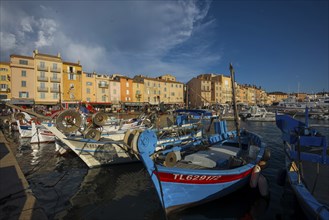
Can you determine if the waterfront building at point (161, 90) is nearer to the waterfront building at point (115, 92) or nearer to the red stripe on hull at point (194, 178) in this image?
the waterfront building at point (115, 92)

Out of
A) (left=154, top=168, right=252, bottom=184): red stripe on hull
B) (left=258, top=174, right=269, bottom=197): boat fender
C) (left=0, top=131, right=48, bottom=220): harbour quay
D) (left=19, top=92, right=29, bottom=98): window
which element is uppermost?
(left=19, top=92, right=29, bottom=98): window

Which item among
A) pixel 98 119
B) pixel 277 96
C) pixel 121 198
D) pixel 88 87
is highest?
pixel 277 96

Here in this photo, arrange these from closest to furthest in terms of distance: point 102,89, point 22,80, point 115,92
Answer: point 22,80
point 102,89
point 115,92

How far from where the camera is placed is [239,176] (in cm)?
764

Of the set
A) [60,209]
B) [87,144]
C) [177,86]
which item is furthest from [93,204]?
[177,86]

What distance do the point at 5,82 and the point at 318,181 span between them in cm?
6969

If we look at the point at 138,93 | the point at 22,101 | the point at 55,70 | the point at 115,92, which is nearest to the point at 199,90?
the point at 138,93

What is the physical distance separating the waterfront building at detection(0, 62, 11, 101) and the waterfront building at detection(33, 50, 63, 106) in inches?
395

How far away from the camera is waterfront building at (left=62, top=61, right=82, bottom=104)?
50.1 metres

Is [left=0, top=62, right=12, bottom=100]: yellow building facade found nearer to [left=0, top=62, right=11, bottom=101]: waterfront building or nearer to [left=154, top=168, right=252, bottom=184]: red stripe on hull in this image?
[left=0, top=62, right=11, bottom=101]: waterfront building

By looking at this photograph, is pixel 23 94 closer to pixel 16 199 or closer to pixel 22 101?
pixel 22 101

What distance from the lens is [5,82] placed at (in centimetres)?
5306

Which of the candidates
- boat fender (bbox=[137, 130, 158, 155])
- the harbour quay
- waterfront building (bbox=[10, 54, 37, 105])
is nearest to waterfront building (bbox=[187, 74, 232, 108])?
waterfront building (bbox=[10, 54, 37, 105])

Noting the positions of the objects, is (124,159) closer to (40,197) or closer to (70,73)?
(40,197)
